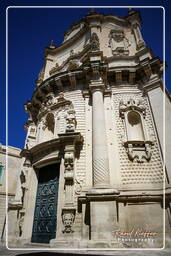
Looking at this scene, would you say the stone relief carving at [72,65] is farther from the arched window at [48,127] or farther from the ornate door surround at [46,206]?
the ornate door surround at [46,206]

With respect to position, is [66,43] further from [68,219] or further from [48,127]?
[68,219]

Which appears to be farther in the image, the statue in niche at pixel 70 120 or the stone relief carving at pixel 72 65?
the stone relief carving at pixel 72 65

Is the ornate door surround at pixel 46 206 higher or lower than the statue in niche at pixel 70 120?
lower

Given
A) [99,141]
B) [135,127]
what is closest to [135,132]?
[135,127]

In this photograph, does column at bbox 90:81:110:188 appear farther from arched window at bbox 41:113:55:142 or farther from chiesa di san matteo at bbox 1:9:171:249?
arched window at bbox 41:113:55:142

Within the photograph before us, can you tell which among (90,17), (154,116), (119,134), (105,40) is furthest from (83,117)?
(90,17)

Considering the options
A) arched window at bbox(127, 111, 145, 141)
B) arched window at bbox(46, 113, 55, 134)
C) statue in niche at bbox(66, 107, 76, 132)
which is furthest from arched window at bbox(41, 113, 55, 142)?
arched window at bbox(127, 111, 145, 141)

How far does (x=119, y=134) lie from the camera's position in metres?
9.45

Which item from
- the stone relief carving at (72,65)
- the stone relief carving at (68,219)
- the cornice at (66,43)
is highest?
the cornice at (66,43)

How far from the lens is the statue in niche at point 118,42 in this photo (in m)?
13.4

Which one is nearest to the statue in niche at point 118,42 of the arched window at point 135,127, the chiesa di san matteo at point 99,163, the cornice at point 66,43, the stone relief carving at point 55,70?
the chiesa di san matteo at point 99,163

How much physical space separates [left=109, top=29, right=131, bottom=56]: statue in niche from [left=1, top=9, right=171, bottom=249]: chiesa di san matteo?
4.5 inches

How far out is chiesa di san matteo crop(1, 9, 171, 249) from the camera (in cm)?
690

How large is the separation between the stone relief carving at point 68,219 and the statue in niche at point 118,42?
10608 millimetres
